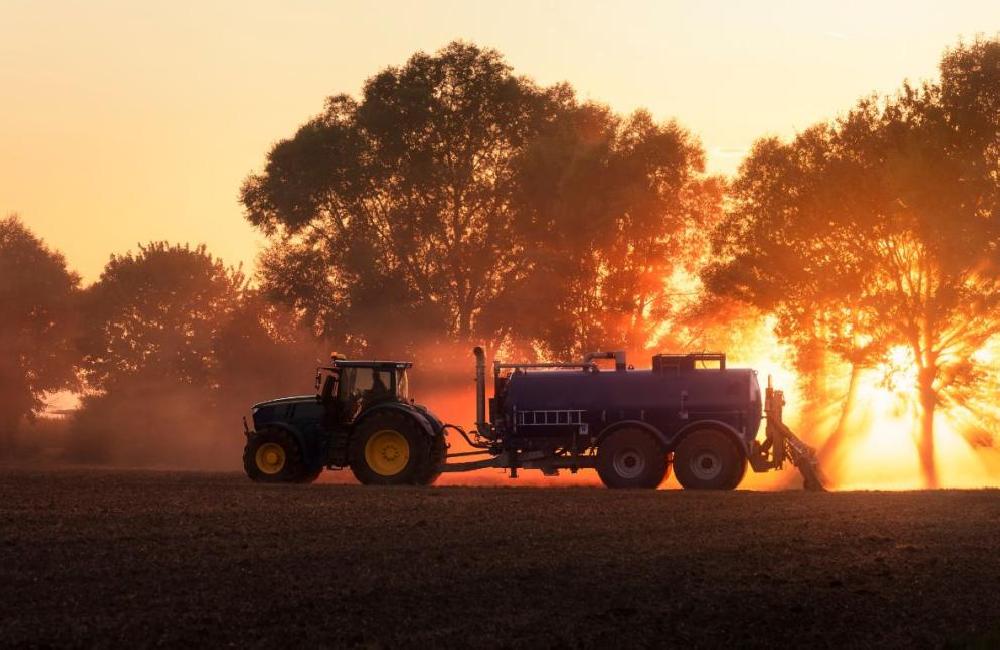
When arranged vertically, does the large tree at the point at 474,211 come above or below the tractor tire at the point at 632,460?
above

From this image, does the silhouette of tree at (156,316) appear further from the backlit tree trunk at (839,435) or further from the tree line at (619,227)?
the backlit tree trunk at (839,435)

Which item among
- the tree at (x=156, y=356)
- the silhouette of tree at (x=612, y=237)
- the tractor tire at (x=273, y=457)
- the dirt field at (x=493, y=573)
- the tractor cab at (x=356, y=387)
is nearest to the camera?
the dirt field at (x=493, y=573)

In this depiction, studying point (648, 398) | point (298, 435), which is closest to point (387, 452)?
point (298, 435)

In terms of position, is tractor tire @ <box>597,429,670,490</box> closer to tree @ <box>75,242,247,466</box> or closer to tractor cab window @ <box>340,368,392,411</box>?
tractor cab window @ <box>340,368,392,411</box>

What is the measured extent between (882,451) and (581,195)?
629 inches

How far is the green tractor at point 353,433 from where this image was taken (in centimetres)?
3578

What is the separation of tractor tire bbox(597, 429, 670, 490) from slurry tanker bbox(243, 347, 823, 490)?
0.08 ft

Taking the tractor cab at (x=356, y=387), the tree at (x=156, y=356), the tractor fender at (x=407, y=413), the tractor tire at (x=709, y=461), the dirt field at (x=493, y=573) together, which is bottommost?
the dirt field at (x=493, y=573)

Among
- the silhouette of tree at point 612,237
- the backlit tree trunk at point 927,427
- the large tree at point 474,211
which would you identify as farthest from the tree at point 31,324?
the backlit tree trunk at point 927,427

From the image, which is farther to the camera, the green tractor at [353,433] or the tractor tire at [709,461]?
the green tractor at [353,433]

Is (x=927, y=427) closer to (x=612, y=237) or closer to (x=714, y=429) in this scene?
(x=612, y=237)

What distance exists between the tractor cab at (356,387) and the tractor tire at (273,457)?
1352 millimetres

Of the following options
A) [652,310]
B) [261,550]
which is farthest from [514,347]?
[261,550]

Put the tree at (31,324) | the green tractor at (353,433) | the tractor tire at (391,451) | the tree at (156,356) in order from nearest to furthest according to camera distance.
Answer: the tractor tire at (391,451)
the green tractor at (353,433)
the tree at (156,356)
the tree at (31,324)
